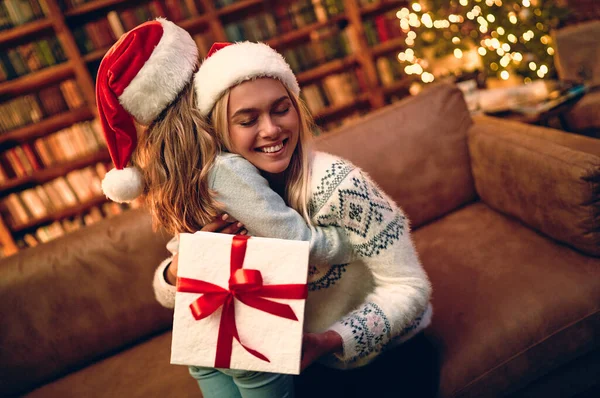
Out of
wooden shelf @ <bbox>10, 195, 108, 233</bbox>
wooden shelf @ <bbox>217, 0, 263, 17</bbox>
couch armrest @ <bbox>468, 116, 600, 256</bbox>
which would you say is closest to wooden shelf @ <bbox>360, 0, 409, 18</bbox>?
wooden shelf @ <bbox>217, 0, 263, 17</bbox>

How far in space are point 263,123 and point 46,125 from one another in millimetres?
2688

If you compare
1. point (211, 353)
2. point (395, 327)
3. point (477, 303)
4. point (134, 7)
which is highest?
point (134, 7)

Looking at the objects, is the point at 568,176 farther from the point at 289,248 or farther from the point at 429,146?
the point at 289,248

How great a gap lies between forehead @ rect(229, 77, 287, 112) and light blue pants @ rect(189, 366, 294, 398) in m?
0.54

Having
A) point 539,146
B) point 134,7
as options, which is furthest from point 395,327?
point 134,7

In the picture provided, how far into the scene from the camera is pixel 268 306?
686 millimetres

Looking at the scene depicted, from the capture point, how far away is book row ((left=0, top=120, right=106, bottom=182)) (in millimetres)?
2840

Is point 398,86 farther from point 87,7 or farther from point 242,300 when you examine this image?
point 242,300

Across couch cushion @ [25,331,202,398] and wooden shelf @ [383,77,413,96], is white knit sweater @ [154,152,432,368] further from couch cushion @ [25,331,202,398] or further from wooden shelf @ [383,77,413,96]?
wooden shelf @ [383,77,413,96]

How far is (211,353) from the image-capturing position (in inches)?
27.9

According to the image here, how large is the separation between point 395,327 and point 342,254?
7.4 inches

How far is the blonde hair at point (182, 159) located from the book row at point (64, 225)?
225 centimetres

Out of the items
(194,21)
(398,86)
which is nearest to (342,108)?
(398,86)

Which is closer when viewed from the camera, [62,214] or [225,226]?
[225,226]
